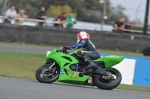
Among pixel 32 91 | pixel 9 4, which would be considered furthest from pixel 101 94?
pixel 9 4

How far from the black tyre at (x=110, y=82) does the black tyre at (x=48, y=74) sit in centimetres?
100

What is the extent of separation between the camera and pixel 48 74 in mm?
11625

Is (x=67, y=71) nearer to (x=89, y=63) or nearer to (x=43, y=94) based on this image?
(x=89, y=63)

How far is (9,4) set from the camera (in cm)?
2317

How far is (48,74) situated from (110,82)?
151cm

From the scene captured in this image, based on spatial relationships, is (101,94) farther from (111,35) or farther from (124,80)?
(111,35)

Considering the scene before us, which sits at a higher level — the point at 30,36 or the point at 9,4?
the point at 9,4

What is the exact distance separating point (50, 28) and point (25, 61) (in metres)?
5.41

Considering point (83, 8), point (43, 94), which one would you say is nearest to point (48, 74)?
point (43, 94)

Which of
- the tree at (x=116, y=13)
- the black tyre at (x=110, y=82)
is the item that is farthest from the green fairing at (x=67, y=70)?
the tree at (x=116, y=13)

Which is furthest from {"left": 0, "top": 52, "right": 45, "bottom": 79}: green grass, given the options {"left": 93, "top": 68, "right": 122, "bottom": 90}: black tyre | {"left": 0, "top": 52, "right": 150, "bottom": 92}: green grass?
{"left": 93, "top": 68, "right": 122, "bottom": 90}: black tyre

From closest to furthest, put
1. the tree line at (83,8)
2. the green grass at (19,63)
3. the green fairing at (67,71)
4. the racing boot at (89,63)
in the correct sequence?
the racing boot at (89,63), the green fairing at (67,71), the green grass at (19,63), the tree line at (83,8)

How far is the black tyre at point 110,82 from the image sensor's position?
11180mm

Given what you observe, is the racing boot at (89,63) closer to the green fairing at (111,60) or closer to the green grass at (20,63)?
the green fairing at (111,60)
